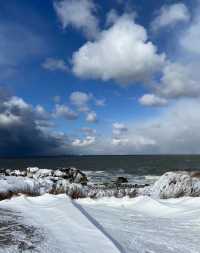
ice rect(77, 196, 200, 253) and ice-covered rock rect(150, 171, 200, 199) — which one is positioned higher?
ice-covered rock rect(150, 171, 200, 199)

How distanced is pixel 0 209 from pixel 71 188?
22.1 ft

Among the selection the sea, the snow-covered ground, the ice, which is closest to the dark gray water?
the sea

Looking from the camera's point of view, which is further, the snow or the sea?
the sea

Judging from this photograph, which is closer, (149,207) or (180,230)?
(180,230)

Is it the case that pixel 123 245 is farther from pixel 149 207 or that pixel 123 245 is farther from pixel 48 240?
pixel 149 207

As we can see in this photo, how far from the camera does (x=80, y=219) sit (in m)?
7.52

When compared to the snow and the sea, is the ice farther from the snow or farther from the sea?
the sea

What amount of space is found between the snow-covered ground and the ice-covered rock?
4.96m

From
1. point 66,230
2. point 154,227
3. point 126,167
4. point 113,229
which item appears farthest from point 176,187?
point 126,167

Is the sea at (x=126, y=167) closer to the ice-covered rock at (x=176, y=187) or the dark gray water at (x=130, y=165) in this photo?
the dark gray water at (x=130, y=165)

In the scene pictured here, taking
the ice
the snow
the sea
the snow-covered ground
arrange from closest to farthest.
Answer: the snow, the snow-covered ground, the ice, the sea

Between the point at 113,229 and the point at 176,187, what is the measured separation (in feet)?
31.5

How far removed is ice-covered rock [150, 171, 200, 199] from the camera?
15727 millimetres

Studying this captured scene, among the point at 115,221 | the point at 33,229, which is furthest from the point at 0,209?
the point at 115,221
